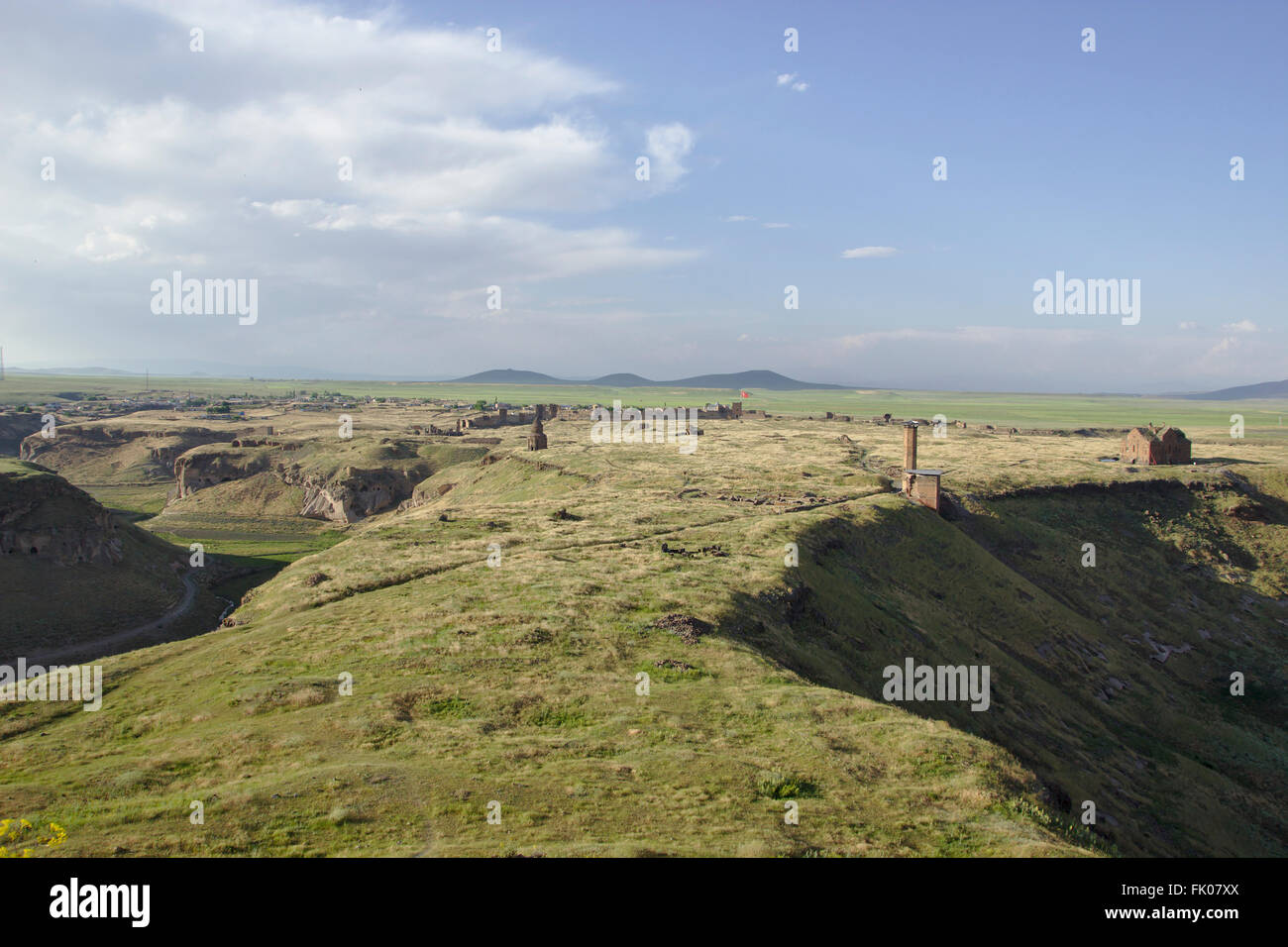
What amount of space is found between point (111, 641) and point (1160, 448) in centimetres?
10709

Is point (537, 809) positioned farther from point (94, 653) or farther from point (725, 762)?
point (94, 653)

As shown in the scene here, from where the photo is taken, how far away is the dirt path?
1663 inches

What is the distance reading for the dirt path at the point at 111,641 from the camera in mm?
42250

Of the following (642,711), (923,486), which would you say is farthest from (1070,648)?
(642,711)

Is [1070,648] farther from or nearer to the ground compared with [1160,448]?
nearer to the ground

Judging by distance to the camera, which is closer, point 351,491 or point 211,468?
point 351,491

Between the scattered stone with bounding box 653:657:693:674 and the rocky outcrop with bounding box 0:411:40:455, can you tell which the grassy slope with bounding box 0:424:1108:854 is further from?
the rocky outcrop with bounding box 0:411:40:455

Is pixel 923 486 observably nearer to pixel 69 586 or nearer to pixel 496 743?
pixel 496 743

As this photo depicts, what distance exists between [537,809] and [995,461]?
87446 millimetres

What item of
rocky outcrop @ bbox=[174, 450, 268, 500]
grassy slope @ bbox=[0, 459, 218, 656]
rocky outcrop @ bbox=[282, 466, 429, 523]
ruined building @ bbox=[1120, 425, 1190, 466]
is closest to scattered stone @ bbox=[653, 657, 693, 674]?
grassy slope @ bbox=[0, 459, 218, 656]

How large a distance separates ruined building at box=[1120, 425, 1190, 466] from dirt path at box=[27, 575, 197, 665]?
10332 centimetres

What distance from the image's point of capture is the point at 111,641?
150 ft

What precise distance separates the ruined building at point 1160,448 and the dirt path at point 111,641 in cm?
10332
